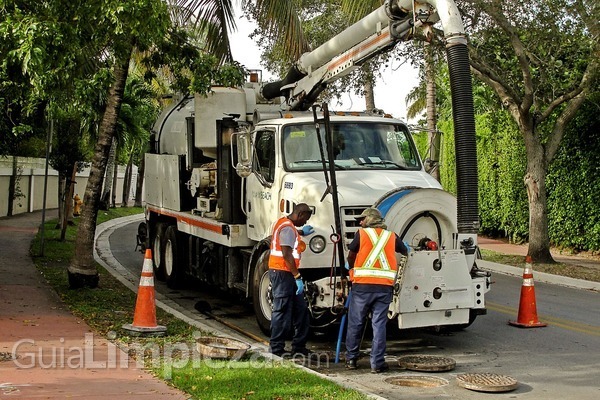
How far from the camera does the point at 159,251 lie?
60.0 ft

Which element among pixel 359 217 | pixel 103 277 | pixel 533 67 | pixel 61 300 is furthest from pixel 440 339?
pixel 533 67

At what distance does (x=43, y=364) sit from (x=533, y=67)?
16832 mm

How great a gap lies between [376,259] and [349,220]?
67.4 inches

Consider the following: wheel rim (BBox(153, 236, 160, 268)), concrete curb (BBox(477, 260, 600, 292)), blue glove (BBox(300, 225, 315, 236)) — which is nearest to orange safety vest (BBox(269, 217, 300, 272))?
blue glove (BBox(300, 225, 315, 236))

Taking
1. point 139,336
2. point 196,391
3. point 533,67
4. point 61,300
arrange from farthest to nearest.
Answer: point 533,67
point 61,300
point 139,336
point 196,391

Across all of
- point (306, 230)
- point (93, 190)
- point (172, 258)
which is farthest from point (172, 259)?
point (306, 230)

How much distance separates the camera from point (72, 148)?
26141 mm

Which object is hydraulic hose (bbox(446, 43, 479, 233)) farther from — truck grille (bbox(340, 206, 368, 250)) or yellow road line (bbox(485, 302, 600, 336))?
yellow road line (bbox(485, 302, 600, 336))

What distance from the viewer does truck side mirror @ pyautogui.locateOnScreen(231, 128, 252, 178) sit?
1342 cm

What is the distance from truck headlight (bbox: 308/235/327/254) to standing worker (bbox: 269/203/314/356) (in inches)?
35.0

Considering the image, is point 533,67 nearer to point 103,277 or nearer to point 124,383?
point 103,277

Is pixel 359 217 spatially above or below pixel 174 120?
below

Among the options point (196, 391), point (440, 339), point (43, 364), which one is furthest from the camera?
point (440, 339)

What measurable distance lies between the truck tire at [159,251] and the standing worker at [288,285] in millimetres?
7682
